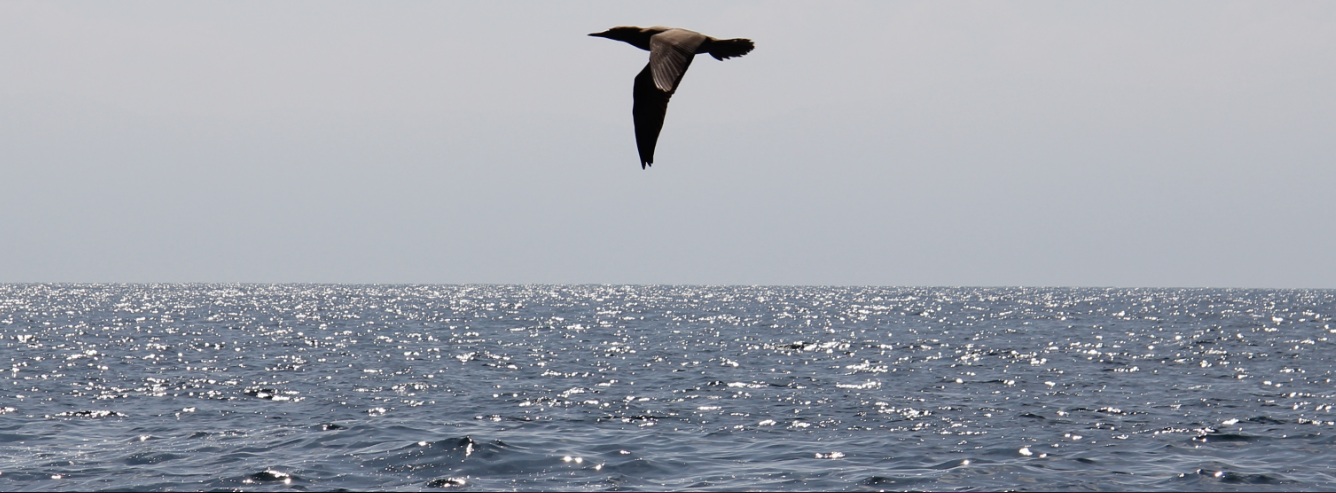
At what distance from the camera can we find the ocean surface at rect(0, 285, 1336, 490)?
63.8ft

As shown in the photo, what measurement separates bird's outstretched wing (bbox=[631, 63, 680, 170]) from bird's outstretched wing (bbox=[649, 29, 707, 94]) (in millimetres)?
442

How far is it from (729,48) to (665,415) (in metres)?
20.1

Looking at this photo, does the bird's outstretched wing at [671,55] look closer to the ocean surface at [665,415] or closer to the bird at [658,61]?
the bird at [658,61]

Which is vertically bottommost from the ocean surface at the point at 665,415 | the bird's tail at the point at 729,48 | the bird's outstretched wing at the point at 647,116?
the ocean surface at the point at 665,415

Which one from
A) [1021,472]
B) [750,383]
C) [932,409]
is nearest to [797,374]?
[750,383]

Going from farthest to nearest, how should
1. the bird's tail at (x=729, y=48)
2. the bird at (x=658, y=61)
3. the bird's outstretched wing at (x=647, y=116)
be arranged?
the bird's tail at (x=729, y=48) < the bird's outstretched wing at (x=647, y=116) < the bird at (x=658, y=61)

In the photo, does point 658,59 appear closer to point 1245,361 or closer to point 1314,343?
point 1245,361

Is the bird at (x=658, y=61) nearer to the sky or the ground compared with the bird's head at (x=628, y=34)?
nearer to the ground

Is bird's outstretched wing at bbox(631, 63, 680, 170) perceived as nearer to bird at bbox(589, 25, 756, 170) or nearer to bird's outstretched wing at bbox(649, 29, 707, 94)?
bird at bbox(589, 25, 756, 170)

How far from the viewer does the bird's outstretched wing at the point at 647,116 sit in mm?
6688

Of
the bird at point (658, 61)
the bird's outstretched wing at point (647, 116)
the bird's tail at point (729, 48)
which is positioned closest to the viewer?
the bird at point (658, 61)

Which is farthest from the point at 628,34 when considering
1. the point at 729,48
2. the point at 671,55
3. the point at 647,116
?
the point at 671,55

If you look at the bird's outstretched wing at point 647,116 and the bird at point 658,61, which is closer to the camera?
the bird at point 658,61

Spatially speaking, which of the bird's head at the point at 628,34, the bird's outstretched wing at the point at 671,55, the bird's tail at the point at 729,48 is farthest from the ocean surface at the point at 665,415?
the bird's outstretched wing at the point at 671,55
